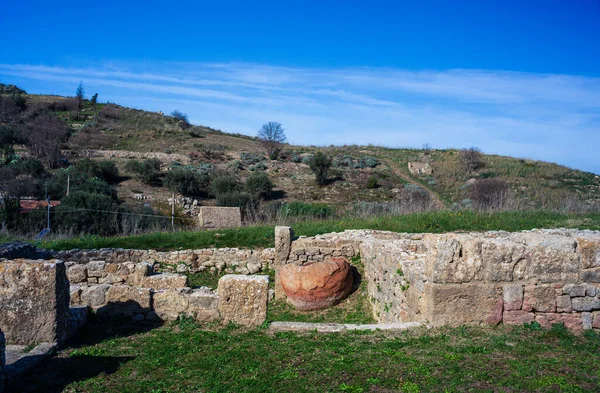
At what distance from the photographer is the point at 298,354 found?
5133 mm

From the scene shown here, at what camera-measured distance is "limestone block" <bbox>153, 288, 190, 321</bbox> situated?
266 inches

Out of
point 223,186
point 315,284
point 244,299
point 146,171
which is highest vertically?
point 146,171

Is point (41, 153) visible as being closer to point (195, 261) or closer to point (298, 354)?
point (195, 261)

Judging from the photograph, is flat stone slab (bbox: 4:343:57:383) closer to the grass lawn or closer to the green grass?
the grass lawn

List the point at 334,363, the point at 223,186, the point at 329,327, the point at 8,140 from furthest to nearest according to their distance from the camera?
1. the point at 8,140
2. the point at 223,186
3. the point at 329,327
4. the point at 334,363

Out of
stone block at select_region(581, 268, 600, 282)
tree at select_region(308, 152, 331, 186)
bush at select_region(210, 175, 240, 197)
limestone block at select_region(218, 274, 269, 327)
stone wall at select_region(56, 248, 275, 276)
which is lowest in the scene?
stone wall at select_region(56, 248, 275, 276)

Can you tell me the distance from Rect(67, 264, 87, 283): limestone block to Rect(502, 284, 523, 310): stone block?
30.8ft

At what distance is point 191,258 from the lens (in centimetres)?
1395

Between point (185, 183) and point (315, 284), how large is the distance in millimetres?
23188

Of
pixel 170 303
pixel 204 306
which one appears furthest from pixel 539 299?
pixel 170 303

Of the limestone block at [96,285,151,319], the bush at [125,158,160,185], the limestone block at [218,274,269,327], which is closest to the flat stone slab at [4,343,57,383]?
the limestone block at [96,285,151,319]

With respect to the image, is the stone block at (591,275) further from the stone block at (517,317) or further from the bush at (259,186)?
the bush at (259,186)

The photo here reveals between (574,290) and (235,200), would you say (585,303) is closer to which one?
(574,290)

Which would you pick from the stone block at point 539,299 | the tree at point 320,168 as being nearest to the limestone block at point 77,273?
the stone block at point 539,299
